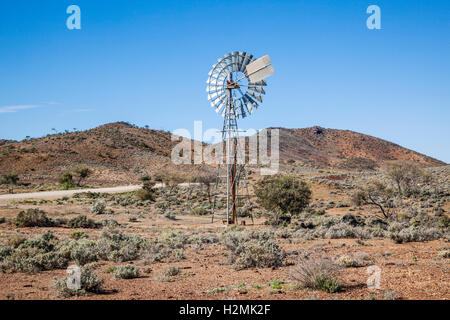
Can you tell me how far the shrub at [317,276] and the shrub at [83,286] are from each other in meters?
4.65

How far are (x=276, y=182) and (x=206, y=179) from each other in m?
19.5

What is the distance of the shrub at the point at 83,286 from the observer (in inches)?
331

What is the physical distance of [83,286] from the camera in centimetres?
869

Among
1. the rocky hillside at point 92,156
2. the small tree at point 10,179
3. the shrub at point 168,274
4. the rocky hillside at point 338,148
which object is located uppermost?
the rocky hillside at point 338,148

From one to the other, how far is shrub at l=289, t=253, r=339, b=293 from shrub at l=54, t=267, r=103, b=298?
465 centimetres

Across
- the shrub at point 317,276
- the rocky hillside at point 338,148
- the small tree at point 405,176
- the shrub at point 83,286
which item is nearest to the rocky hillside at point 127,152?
the rocky hillside at point 338,148

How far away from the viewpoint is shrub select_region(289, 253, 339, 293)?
324 inches

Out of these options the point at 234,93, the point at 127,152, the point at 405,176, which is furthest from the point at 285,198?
the point at 127,152

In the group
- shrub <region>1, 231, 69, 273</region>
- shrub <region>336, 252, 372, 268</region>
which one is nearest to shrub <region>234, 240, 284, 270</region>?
shrub <region>336, 252, 372, 268</region>

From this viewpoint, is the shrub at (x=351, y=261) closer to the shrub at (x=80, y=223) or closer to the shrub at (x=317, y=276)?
the shrub at (x=317, y=276)

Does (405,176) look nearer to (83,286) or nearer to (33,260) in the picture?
(33,260)

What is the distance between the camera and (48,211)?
27.7 m
